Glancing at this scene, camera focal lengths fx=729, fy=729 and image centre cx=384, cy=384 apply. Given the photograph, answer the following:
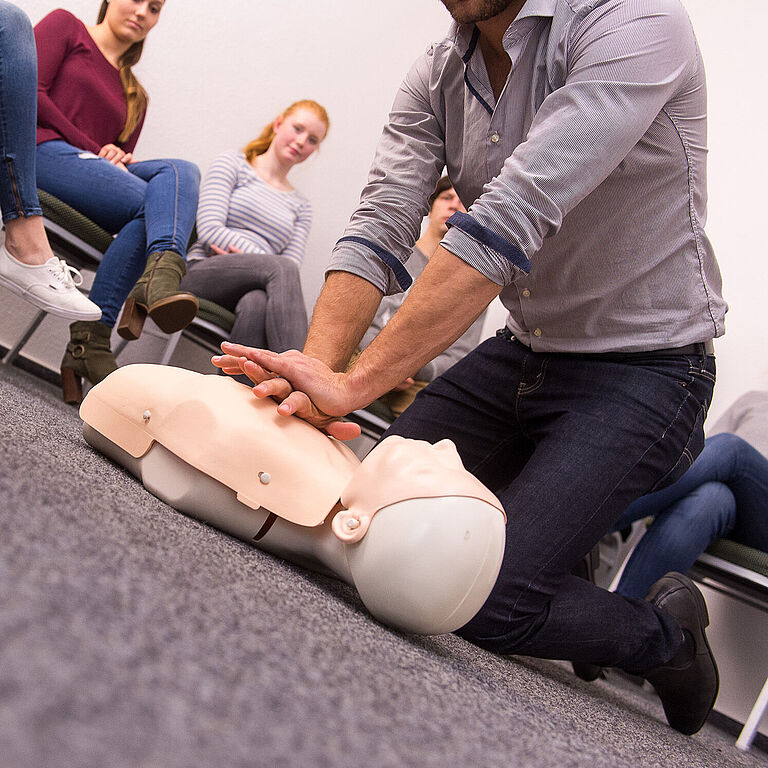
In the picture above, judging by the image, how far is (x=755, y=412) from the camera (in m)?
2.13

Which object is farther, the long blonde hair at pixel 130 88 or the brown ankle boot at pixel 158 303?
the long blonde hair at pixel 130 88

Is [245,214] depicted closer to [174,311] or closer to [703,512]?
[174,311]

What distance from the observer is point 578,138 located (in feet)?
2.81

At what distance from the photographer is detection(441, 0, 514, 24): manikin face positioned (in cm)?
97

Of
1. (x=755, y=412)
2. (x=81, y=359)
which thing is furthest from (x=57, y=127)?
(x=755, y=412)

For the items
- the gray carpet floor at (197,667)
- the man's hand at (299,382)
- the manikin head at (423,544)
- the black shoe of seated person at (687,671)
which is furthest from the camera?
the black shoe of seated person at (687,671)

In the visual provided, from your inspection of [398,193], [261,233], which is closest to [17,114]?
[398,193]

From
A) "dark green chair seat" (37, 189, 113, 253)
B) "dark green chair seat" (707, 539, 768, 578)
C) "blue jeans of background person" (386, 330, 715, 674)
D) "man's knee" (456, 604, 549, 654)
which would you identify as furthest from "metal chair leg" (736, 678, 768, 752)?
"dark green chair seat" (37, 189, 113, 253)

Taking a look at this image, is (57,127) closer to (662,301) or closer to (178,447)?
(178,447)

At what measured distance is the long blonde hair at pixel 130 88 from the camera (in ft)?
6.97

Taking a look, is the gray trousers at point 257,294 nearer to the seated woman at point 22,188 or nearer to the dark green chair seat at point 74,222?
the dark green chair seat at point 74,222

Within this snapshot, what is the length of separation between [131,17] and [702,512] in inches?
78.2

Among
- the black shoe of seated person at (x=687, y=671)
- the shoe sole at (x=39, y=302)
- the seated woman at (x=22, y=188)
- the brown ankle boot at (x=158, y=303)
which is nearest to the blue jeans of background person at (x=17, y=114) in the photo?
the seated woman at (x=22, y=188)

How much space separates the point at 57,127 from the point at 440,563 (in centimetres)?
171
